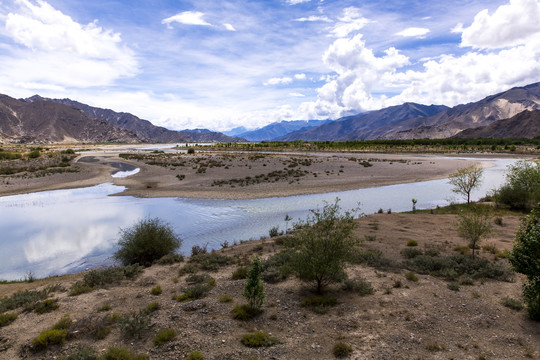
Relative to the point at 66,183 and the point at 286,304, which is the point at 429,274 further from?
the point at 66,183

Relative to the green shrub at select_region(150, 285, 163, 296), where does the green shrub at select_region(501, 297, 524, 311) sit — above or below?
above

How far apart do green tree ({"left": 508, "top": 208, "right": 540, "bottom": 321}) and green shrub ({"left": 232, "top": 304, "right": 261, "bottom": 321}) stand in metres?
8.34

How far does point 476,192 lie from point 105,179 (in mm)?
49635

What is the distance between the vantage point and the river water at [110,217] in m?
17.4

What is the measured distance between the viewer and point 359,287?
38.0 feet

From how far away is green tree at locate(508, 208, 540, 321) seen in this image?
353 inches

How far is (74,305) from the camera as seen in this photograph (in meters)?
10.6

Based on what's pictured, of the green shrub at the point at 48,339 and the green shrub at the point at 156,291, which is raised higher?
the green shrub at the point at 48,339

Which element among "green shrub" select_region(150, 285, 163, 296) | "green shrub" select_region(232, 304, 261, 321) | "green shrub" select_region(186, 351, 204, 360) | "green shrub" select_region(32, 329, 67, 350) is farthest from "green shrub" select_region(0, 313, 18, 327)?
"green shrub" select_region(232, 304, 261, 321)

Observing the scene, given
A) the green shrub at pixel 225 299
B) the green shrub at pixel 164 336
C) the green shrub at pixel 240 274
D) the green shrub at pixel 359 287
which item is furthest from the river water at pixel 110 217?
the green shrub at pixel 164 336

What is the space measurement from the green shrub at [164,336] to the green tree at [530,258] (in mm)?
10586

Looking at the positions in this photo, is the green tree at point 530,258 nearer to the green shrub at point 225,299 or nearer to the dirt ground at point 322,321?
the dirt ground at point 322,321

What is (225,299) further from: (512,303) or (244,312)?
(512,303)

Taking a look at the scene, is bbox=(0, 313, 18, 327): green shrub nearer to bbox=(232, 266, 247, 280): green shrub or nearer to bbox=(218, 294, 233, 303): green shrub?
bbox=(218, 294, 233, 303): green shrub
